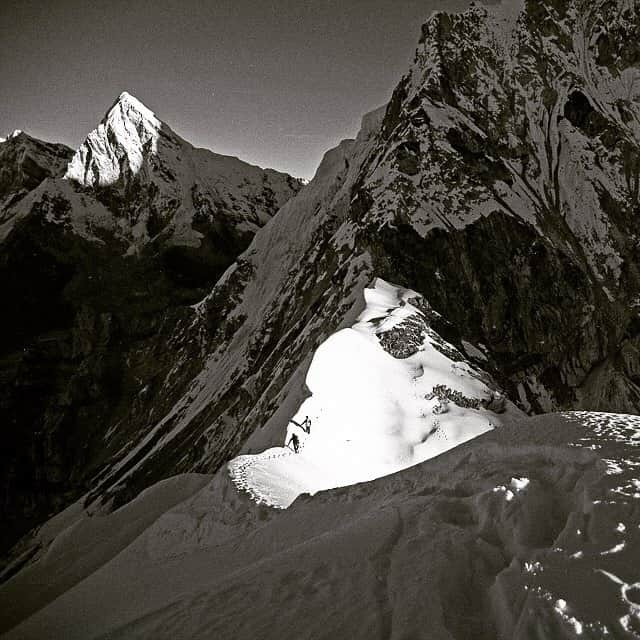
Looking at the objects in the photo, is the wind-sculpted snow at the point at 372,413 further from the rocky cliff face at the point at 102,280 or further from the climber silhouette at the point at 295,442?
the rocky cliff face at the point at 102,280

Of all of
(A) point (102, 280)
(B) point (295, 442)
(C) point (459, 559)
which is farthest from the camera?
(A) point (102, 280)

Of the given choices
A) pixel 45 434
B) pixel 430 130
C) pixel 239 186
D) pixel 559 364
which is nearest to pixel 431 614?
pixel 559 364

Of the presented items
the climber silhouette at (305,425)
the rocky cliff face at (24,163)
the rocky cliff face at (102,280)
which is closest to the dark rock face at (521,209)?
the climber silhouette at (305,425)

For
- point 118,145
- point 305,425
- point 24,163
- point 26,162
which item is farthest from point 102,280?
point 305,425

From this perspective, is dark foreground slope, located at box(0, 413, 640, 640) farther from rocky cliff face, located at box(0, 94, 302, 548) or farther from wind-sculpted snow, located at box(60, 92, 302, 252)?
wind-sculpted snow, located at box(60, 92, 302, 252)

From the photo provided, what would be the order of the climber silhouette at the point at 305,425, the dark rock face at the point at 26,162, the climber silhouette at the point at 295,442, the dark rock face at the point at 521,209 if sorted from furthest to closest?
1. the dark rock face at the point at 26,162
2. the dark rock face at the point at 521,209
3. the climber silhouette at the point at 305,425
4. the climber silhouette at the point at 295,442

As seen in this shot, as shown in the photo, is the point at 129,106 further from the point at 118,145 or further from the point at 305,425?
the point at 305,425

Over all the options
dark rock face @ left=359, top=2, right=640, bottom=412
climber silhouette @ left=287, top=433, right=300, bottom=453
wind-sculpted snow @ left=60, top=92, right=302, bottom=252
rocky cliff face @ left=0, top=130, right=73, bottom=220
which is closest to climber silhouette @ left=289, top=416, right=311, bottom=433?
climber silhouette @ left=287, top=433, right=300, bottom=453
